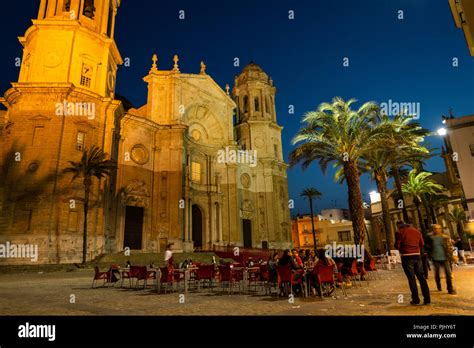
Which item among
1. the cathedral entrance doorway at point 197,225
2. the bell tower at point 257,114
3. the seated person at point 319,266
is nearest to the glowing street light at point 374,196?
the bell tower at point 257,114

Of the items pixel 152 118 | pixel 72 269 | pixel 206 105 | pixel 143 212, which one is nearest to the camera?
pixel 72 269

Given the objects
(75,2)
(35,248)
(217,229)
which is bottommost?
(35,248)

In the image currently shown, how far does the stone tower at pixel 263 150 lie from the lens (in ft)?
124

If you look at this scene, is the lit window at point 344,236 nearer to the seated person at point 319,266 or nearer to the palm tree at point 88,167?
the palm tree at point 88,167

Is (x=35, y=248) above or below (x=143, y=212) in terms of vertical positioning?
below

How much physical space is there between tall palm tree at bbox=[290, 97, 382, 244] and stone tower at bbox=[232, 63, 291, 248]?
2061 cm

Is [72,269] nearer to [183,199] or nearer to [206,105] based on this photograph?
[183,199]

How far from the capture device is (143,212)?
27750mm

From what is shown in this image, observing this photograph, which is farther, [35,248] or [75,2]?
[75,2]

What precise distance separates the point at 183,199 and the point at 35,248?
12.6m

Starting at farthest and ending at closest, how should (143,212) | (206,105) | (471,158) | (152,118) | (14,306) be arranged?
(206,105) < (152,118) < (143,212) < (471,158) < (14,306)

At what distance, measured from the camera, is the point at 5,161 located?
70.6 ft
